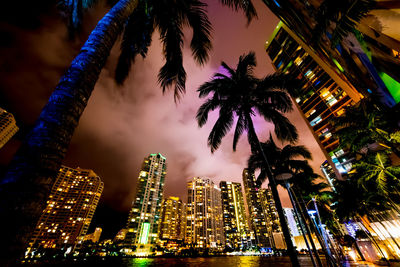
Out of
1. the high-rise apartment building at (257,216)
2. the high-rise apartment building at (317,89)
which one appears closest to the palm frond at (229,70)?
the high-rise apartment building at (317,89)

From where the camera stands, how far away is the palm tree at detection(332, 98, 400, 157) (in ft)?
17.1

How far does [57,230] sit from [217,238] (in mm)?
107578

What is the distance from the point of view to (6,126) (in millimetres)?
63281

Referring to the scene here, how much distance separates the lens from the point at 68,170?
111 metres

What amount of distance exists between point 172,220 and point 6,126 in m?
128

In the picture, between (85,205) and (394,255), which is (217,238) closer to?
(85,205)

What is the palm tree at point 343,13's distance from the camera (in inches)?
60.7

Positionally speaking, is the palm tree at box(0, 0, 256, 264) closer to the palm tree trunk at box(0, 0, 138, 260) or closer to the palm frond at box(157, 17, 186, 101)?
the palm tree trunk at box(0, 0, 138, 260)

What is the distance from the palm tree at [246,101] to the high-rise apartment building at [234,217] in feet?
506

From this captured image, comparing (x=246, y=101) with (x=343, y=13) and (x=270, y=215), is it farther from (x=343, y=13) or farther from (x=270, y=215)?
(x=270, y=215)

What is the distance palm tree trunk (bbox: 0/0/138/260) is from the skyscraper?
10601 cm

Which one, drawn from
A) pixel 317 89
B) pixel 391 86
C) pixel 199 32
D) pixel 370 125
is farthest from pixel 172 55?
pixel 317 89

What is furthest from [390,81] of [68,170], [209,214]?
[68,170]

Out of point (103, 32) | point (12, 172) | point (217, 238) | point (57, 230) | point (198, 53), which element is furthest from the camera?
point (217, 238)
